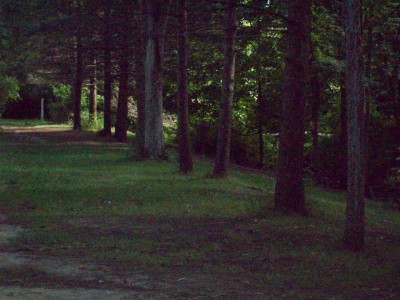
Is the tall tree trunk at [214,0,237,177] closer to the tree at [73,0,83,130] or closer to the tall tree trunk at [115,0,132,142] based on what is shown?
the tree at [73,0,83,130]

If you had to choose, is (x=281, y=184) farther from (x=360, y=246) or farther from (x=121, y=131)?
(x=121, y=131)

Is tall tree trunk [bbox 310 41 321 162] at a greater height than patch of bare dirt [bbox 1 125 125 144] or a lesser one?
greater

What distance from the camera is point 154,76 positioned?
87.8ft

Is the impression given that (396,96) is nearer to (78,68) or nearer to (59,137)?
(59,137)

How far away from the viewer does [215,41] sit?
91.1 feet

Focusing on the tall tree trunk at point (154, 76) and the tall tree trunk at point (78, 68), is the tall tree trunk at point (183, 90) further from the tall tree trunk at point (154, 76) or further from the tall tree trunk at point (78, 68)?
the tall tree trunk at point (78, 68)

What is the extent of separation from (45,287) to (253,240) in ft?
13.0

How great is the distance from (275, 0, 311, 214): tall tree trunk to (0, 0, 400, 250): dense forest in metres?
0.02

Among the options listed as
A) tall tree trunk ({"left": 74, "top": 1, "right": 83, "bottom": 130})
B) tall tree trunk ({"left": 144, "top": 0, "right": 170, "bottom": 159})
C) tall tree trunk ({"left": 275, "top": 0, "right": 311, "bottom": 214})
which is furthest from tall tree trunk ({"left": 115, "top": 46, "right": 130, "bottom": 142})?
tall tree trunk ({"left": 275, "top": 0, "right": 311, "bottom": 214})

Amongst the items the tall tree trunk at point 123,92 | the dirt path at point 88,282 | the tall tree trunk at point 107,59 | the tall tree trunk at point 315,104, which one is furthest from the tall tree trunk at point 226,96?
the tall tree trunk at point 123,92

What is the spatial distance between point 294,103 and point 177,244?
353 cm

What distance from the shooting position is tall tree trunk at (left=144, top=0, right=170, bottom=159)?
26.1m

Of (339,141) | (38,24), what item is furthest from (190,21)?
(38,24)

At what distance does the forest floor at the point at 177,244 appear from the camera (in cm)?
897
